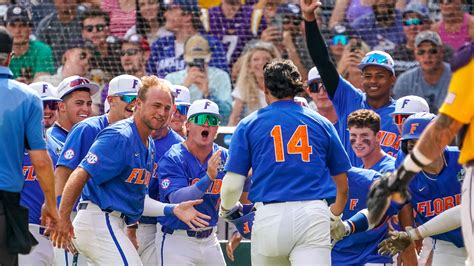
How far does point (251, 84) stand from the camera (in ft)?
42.4

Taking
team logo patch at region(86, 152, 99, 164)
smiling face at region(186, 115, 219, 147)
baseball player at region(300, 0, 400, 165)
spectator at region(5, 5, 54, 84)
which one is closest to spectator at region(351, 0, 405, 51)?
baseball player at region(300, 0, 400, 165)

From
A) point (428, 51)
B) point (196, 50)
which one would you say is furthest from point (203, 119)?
point (196, 50)

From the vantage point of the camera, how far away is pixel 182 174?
9.38 metres

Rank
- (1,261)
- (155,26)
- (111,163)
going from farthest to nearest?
1. (155,26)
2. (111,163)
3. (1,261)

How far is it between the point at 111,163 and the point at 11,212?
1036mm

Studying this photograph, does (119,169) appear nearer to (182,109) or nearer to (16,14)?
(182,109)

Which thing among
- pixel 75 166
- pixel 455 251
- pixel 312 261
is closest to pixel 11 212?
pixel 75 166

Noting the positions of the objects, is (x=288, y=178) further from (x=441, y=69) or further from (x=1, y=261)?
(x=441, y=69)

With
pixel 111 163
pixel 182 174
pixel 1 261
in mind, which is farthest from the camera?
pixel 182 174

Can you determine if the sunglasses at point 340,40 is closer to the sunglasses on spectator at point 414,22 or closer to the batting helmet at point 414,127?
the sunglasses on spectator at point 414,22

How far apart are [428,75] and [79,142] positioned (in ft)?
16.3

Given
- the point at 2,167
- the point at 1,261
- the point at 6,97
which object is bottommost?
the point at 1,261

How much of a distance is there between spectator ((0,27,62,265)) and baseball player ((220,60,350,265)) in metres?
1.27

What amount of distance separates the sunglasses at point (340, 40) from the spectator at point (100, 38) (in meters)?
2.63
